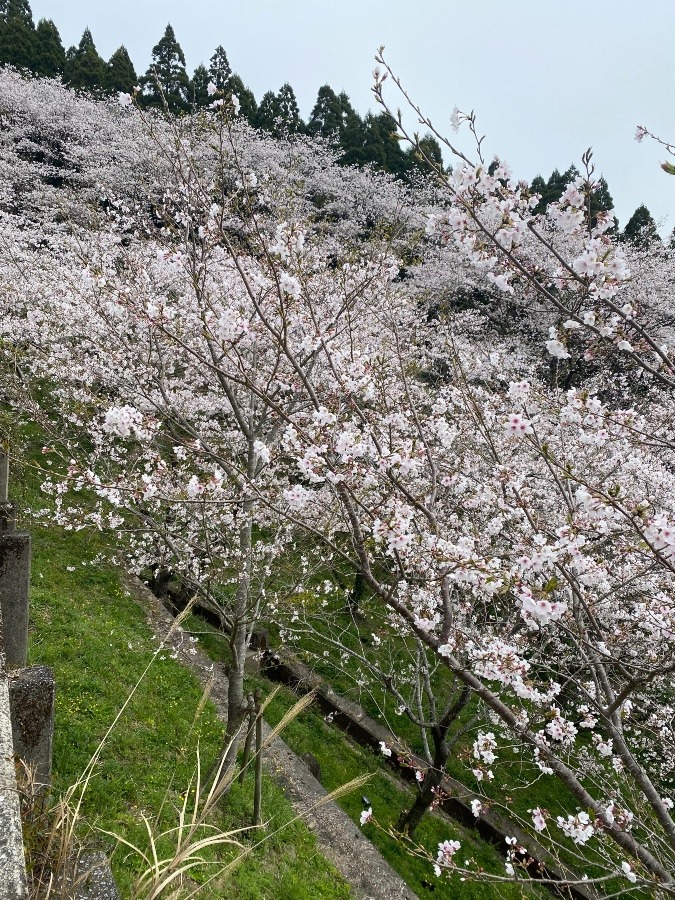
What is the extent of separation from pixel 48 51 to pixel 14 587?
37.8m

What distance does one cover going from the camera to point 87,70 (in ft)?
95.5

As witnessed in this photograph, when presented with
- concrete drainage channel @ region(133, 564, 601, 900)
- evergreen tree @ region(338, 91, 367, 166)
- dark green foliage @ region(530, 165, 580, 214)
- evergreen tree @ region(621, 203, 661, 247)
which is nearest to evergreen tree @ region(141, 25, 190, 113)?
evergreen tree @ region(338, 91, 367, 166)

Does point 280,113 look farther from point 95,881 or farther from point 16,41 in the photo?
point 95,881

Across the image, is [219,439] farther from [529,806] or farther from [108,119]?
[108,119]

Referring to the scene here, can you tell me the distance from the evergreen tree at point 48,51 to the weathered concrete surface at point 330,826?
3451 centimetres

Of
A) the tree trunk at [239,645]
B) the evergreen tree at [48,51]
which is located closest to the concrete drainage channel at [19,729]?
the tree trunk at [239,645]

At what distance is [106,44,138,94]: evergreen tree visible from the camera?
96.9 feet

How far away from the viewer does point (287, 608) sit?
793 centimetres

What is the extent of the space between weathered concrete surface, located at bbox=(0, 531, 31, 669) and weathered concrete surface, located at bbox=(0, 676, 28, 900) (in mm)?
2239

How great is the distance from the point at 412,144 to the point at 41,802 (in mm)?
3811

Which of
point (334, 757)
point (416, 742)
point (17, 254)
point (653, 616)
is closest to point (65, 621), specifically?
point (334, 757)

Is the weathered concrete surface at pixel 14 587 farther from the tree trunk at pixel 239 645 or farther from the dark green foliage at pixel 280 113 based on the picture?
the dark green foliage at pixel 280 113

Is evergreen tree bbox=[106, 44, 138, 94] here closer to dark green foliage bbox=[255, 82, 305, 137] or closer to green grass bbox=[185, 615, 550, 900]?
dark green foliage bbox=[255, 82, 305, 137]

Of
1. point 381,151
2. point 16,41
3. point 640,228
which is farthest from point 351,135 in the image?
point 16,41
